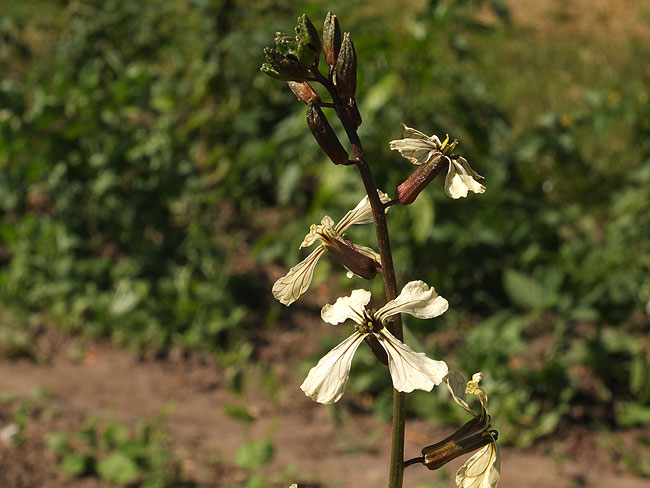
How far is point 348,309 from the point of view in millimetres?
A: 1251

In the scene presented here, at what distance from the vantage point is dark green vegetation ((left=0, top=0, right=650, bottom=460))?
3318 millimetres

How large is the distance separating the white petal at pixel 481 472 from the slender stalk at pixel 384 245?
9cm

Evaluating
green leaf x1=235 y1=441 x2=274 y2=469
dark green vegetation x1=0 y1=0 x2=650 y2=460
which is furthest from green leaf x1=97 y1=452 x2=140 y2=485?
dark green vegetation x1=0 y1=0 x2=650 y2=460

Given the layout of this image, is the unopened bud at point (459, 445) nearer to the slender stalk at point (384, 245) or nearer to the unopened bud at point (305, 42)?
the slender stalk at point (384, 245)

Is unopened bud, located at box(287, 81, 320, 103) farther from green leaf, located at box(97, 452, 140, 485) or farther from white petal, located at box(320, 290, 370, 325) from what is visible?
green leaf, located at box(97, 452, 140, 485)

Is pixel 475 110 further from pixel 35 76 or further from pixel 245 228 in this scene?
pixel 35 76

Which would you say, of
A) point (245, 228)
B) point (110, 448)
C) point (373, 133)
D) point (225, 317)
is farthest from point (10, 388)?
point (373, 133)

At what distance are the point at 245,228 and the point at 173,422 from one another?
1395 mm

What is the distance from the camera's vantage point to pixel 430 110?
3629 millimetres

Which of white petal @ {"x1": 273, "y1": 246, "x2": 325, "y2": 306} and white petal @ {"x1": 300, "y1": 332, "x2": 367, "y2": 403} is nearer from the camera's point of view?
white petal @ {"x1": 300, "y1": 332, "x2": 367, "y2": 403}

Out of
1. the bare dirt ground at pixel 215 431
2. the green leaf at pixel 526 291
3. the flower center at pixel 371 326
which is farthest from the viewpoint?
the green leaf at pixel 526 291

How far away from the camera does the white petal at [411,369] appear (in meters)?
1.12

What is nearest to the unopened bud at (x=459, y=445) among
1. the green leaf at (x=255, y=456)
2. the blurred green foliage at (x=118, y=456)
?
the green leaf at (x=255, y=456)

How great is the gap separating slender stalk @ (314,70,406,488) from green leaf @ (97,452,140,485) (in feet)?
5.63
